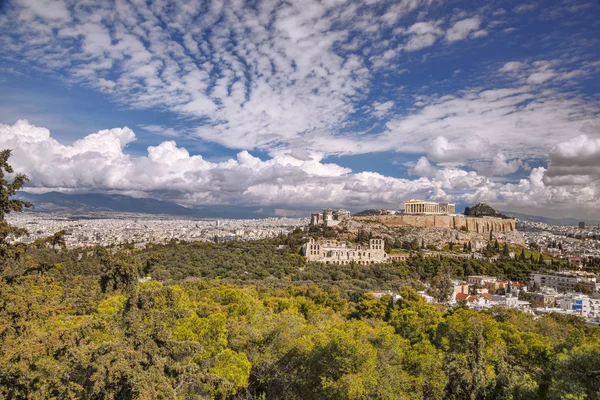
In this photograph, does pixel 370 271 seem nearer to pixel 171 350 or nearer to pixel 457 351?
pixel 457 351

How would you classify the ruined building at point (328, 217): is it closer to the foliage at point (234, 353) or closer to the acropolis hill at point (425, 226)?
the acropolis hill at point (425, 226)

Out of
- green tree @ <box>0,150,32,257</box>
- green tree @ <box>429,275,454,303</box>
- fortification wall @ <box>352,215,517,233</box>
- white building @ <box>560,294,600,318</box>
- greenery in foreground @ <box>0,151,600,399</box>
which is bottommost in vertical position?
white building @ <box>560,294,600,318</box>

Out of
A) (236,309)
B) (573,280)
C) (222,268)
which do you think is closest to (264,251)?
(222,268)

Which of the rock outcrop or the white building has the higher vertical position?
the rock outcrop

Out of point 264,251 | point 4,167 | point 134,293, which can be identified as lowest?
point 264,251

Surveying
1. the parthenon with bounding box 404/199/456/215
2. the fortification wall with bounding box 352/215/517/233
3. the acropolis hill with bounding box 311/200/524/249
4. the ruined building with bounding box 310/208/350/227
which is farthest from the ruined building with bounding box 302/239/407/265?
the parthenon with bounding box 404/199/456/215

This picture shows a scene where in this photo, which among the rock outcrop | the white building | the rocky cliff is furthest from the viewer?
the rock outcrop

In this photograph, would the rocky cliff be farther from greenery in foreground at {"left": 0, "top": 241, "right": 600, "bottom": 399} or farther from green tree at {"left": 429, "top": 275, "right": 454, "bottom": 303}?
greenery in foreground at {"left": 0, "top": 241, "right": 600, "bottom": 399}

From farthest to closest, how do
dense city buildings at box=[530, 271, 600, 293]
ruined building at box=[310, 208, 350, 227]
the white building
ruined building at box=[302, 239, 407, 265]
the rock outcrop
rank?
the rock outcrop → ruined building at box=[310, 208, 350, 227] → ruined building at box=[302, 239, 407, 265] → dense city buildings at box=[530, 271, 600, 293] → the white building

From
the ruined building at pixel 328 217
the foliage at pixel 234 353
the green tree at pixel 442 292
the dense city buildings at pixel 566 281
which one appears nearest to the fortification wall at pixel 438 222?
the ruined building at pixel 328 217

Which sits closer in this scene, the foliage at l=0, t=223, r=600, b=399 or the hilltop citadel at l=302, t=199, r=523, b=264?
the foliage at l=0, t=223, r=600, b=399

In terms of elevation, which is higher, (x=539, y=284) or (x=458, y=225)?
(x=458, y=225)
